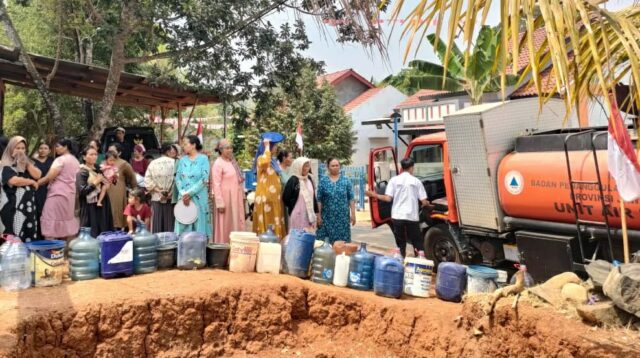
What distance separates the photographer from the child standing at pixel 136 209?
6.62 m

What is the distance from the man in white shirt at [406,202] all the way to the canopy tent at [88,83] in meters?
5.71

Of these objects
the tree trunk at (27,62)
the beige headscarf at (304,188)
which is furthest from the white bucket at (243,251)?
the tree trunk at (27,62)

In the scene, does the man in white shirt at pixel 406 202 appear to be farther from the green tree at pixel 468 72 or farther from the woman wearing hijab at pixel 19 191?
the green tree at pixel 468 72

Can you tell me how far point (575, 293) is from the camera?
4078 mm

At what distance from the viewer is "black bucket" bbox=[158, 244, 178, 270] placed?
18.7ft

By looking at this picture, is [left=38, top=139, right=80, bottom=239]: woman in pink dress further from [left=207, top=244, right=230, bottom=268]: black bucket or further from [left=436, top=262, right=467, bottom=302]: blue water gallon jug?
[left=436, top=262, right=467, bottom=302]: blue water gallon jug

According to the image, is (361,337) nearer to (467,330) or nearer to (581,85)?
(467,330)

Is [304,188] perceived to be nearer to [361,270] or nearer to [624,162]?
[361,270]

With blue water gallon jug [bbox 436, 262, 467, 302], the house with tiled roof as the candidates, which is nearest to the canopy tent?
blue water gallon jug [bbox 436, 262, 467, 302]

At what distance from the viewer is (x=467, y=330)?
4.55 m

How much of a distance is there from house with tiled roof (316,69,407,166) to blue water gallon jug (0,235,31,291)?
61.9ft

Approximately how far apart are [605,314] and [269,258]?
3.46 m

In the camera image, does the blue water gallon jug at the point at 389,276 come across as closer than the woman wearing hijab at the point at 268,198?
Yes

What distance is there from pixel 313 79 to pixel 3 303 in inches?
755
